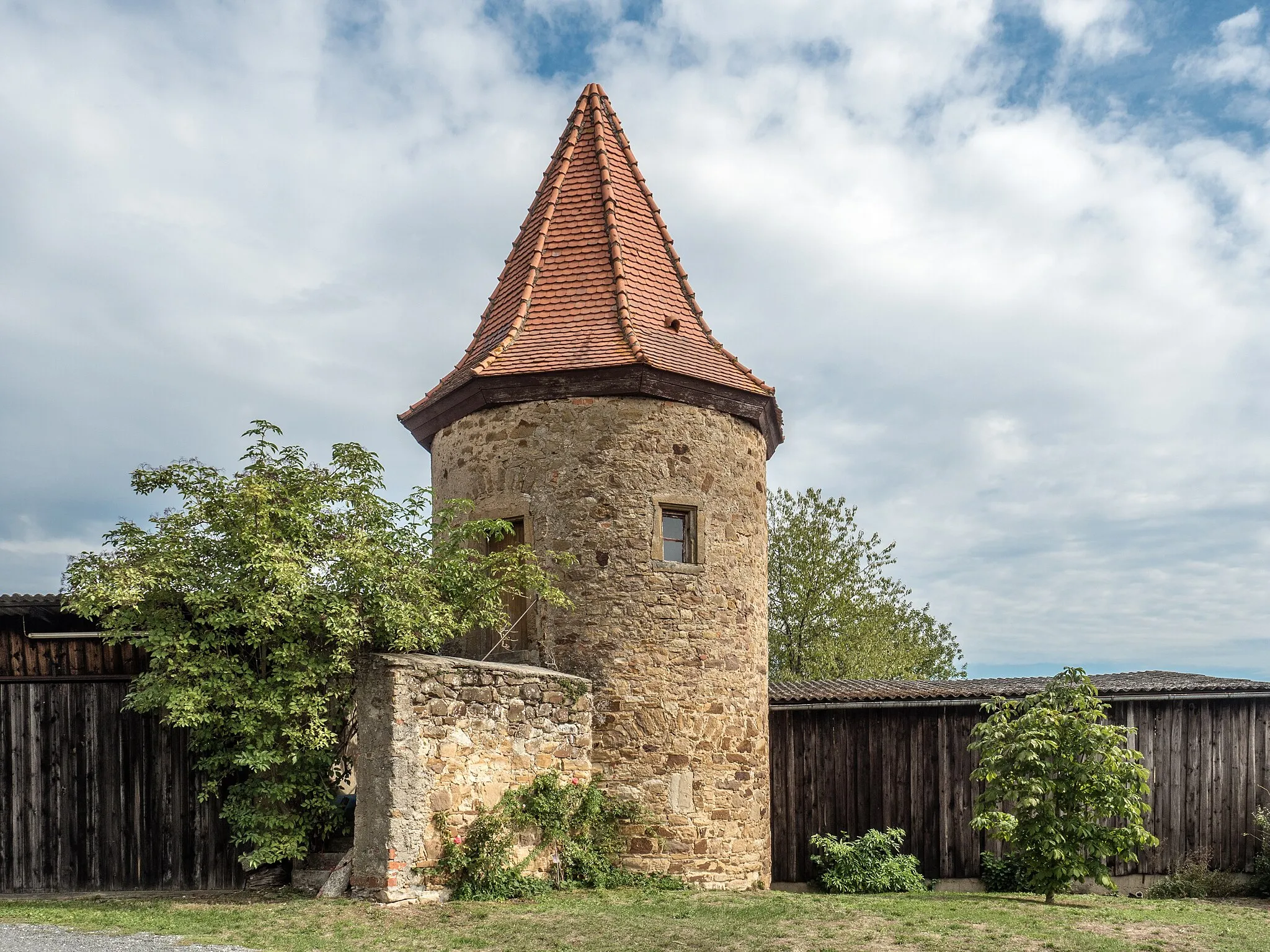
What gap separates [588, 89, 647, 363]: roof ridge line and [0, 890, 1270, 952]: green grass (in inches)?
226

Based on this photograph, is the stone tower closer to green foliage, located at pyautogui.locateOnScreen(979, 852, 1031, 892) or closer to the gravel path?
green foliage, located at pyautogui.locateOnScreen(979, 852, 1031, 892)

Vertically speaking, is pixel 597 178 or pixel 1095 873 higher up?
pixel 597 178

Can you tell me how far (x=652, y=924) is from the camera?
945cm

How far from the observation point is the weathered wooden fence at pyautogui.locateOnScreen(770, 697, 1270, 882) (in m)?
14.4

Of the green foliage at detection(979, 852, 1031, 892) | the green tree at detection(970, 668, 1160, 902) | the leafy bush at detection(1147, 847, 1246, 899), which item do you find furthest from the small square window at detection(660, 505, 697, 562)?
the leafy bush at detection(1147, 847, 1246, 899)

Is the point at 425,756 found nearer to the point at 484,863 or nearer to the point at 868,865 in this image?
the point at 484,863

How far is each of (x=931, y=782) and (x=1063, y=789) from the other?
3242 mm

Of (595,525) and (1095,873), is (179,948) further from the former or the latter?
(1095,873)

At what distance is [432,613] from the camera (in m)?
11.1

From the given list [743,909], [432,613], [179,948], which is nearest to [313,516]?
[432,613]

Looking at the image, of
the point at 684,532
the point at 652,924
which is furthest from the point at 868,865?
the point at 652,924

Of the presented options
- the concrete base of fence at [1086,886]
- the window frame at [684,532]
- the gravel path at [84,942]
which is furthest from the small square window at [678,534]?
the gravel path at [84,942]

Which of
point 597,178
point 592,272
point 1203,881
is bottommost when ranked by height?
point 1203,881

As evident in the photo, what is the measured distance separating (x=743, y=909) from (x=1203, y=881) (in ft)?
24.5
